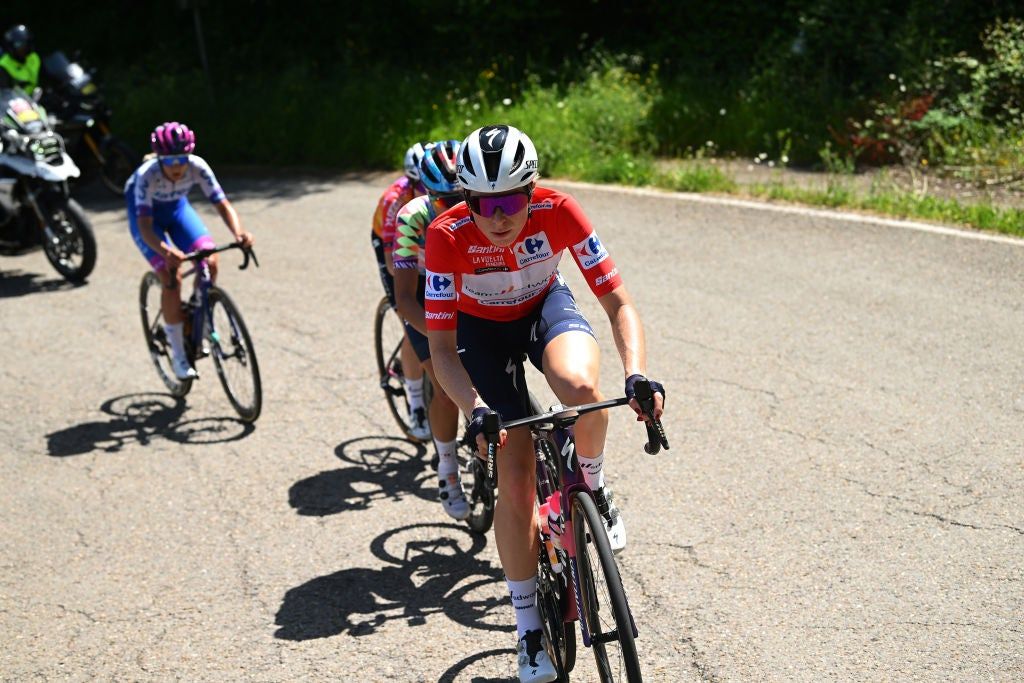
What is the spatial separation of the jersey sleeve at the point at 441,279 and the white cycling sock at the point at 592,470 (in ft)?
2.40

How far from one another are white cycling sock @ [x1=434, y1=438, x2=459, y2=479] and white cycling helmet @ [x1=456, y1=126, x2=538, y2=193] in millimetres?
2027

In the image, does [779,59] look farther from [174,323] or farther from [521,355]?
[521,355]

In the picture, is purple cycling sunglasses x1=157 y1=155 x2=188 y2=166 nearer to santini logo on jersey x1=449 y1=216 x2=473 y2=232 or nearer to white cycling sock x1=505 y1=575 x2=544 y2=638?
santini logo on jersey x1=449 y1=216 x2=473 y2=232

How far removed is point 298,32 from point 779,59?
10450 mm

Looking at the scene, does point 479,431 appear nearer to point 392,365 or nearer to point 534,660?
point 534,660

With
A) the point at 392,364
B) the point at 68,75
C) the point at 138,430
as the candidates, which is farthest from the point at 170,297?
the point at 68,75

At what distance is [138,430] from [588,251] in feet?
15.0

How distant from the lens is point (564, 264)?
424 inches

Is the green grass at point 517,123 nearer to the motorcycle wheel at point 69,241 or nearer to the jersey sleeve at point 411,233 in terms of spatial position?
the motorcycle wheel at point 69,241

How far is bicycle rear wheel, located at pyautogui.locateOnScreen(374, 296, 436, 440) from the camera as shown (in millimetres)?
7254

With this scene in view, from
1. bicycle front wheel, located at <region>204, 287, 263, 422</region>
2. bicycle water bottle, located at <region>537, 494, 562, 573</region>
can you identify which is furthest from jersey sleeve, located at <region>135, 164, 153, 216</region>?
bicycle water bottle, located at <region>537, 494, 562, 573</region>

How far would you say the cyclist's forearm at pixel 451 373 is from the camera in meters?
4.15

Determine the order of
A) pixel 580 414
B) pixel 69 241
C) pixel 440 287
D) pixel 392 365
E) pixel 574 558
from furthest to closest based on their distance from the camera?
pixel 69 241, pixel 392 365, pixel 440 287, pixel 574 558, pixel 580 414

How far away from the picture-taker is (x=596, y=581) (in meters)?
4.04
